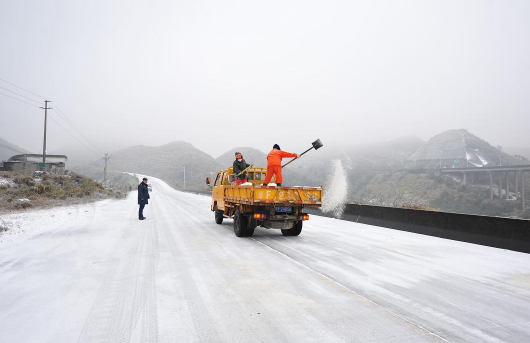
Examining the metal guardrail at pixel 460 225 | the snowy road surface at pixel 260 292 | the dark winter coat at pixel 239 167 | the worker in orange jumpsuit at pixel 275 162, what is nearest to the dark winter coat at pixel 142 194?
the dark winter coat at pixel 239 167

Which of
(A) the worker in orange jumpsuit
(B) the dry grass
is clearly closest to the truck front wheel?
(A) the worker in orange jumpsuit

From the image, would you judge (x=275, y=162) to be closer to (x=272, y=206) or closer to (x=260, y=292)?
(x=272, y=206)

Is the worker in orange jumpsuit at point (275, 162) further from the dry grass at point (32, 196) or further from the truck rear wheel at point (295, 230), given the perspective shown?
the dry grass at point (32, 196)

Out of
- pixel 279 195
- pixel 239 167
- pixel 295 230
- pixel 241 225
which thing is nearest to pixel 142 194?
pixel 239 167

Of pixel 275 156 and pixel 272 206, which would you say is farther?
pixel 275 156

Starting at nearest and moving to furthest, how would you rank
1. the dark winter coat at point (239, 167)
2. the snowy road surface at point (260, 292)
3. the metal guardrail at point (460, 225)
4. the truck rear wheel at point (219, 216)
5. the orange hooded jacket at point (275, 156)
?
the snowy road surface at point (260, 292), the metal guardrail at point (460, 225), the orange hooded jacket at point (275, 156), the dark winter coat at point (239, 167), the truck rear wheel at point (219, 216)

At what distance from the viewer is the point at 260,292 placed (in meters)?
5.07

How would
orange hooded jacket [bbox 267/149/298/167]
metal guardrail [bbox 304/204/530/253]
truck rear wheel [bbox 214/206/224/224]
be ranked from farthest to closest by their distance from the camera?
truck rear wheel [bbox 214/206/224/224] → orange hooded jacket [bbox 267/149/298/167] → metal guardrail [bbox 304/204/530/253]

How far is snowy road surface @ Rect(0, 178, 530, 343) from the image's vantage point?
3711 mm

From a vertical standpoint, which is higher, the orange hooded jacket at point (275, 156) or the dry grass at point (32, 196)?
the orange hooded jacket at point (275, 156)

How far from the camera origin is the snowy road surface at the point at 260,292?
12.2ft

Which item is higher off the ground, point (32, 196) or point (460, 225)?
point (460, 225)

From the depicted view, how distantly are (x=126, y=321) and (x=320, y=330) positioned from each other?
2.15 m

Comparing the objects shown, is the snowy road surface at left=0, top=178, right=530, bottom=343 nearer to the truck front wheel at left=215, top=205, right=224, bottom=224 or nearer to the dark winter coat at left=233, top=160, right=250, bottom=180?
the dark winter coat at left=233, top=160, right=250, bottom=180
